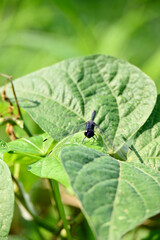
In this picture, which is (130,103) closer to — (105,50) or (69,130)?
(69,130)

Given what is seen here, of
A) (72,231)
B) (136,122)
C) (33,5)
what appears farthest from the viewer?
(33,5)

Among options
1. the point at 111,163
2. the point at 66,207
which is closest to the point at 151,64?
the point at 66,207

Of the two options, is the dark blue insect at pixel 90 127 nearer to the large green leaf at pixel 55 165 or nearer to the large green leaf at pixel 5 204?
the large green leaf at pixel 55 165

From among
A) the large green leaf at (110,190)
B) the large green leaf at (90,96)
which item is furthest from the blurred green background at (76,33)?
the large green leaf at (110,190)

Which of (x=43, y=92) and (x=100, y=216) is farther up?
(x=43, y=92)

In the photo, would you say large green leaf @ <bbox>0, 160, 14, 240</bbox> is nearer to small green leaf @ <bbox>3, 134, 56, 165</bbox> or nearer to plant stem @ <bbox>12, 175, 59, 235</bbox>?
small green leaf @ <bbox>3, 134, 56, 165</bbox>

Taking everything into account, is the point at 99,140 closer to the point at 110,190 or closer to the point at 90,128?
the point at 90,128

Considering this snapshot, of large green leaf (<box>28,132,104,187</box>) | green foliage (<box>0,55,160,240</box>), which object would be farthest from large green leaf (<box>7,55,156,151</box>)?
large green leaf (<box>28,132,104,187</box>)
